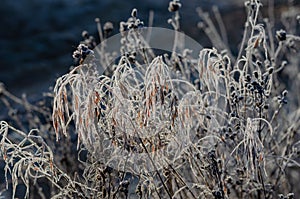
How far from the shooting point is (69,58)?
4.69 meters

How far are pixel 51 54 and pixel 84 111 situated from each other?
11.7 feet

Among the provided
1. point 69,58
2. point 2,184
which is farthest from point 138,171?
point 69,58

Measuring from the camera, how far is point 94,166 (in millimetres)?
1579

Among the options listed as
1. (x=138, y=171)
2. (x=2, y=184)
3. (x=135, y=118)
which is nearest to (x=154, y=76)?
(x=135, y=118)

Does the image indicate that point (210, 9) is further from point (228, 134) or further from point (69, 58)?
point (228, 134)

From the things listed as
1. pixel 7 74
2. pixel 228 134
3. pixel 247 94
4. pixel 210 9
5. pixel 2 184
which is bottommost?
pixel 2 184

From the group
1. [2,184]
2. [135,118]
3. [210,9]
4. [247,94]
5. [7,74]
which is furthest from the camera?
[210,9]

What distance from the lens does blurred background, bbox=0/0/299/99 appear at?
4.57 meters

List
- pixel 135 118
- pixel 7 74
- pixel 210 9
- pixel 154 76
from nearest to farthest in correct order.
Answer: pixel 154 76, pixel 135 118, pixel 7 74, pixel 210 9

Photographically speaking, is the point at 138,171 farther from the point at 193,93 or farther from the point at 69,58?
the point at 69,58

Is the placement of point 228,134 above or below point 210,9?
below

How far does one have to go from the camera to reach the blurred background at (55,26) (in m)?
4.57

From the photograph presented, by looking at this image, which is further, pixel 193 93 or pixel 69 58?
pixel 69 58

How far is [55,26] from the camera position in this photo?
5.24 meters
